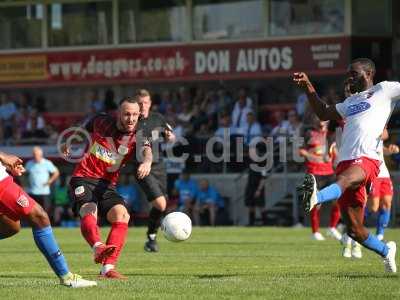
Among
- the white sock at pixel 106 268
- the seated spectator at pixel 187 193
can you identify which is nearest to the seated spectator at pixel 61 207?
the seated spectator at pixel 187 193

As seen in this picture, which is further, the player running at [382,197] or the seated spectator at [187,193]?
the seated spectator at [187,193]

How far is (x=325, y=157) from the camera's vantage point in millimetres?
21422

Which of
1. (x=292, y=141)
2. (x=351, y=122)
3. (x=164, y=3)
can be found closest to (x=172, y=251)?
(x=351, y=122)

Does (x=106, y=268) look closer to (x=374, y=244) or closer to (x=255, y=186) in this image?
(x=374, y=244)

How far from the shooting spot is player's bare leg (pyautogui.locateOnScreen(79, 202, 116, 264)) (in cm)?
1159

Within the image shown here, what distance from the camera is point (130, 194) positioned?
29922 millimetres

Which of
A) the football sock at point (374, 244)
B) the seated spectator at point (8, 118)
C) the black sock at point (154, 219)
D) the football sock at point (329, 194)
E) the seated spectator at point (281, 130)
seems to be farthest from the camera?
the seated spectator at point (8, 118)

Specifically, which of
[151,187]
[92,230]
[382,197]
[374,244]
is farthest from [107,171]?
[382,197]

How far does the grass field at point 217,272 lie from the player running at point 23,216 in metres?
0.23

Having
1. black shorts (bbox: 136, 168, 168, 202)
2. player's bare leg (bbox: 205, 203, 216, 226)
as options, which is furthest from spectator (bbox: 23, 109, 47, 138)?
black shorts (bbox: 136, 168, 168, 202)

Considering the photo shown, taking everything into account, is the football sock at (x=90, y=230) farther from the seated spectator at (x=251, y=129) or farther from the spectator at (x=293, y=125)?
the seated spectator at (x=251, y=129)

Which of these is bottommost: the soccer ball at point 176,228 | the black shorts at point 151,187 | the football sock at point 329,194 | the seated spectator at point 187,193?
the seated spectator at point 187,193

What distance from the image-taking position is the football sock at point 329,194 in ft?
34.9

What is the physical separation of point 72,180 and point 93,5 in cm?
2238
